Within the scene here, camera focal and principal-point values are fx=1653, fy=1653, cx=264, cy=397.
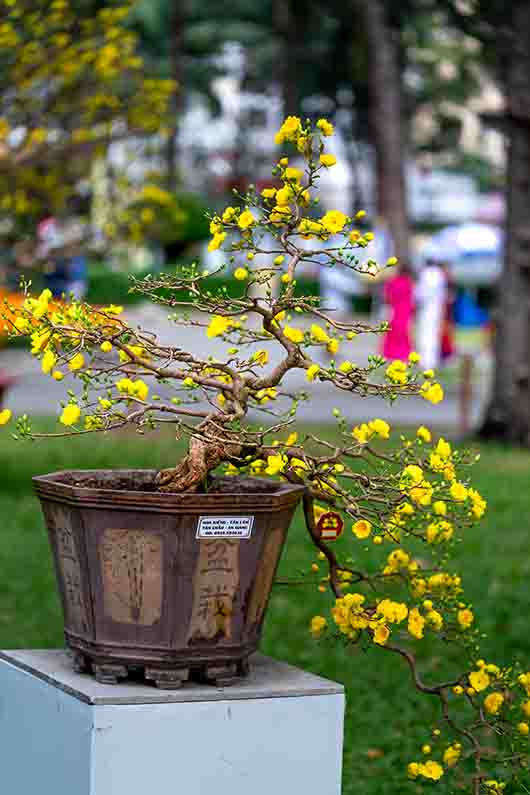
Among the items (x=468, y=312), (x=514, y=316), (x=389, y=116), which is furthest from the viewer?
(x=468, y=312)

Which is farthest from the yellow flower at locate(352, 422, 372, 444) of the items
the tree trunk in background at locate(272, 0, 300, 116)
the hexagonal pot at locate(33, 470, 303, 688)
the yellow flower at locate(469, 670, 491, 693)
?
the tree trunk in background at locate(272, 0, 300, 116)

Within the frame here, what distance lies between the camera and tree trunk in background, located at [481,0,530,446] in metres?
14.1

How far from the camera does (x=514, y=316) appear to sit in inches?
576

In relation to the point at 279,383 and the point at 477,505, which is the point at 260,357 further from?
the point at 477,505

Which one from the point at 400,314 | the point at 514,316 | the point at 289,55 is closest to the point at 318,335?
the point at 514,316

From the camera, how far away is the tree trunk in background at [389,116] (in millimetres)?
23703

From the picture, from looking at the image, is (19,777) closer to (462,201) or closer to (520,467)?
(520,467)

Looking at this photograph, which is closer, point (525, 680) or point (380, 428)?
point (380, 428)

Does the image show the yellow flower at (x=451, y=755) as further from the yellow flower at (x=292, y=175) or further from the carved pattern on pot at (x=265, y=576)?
the yellow flower at (x=292, y=175)

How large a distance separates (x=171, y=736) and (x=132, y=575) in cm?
35

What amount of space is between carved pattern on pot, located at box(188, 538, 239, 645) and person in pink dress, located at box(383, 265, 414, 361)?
16.0 meters

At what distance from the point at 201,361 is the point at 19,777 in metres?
1.05

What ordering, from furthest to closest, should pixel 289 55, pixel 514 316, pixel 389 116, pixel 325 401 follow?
pixel 289 55, pixel 389 116, pixel 325 401, pixel 514 316

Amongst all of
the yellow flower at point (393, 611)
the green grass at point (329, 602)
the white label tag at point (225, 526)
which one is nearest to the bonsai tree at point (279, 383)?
the yellow flower at point (393, 611)
